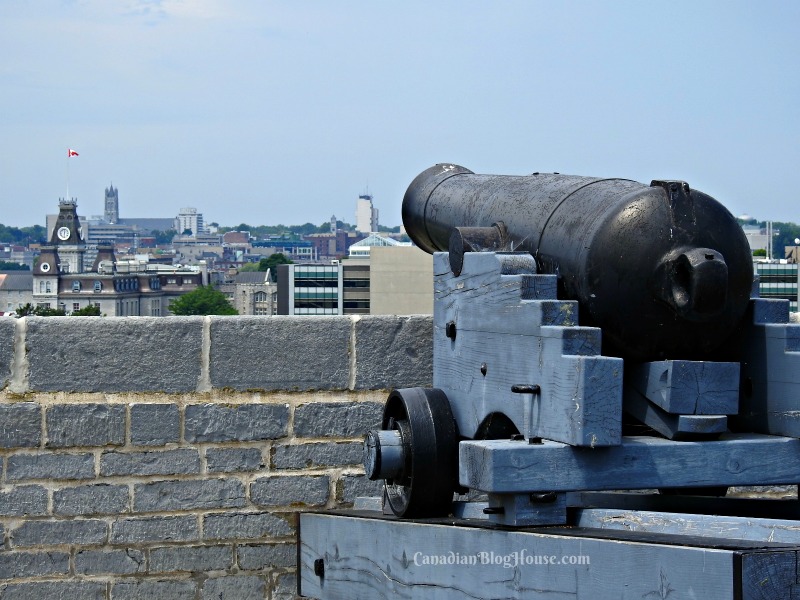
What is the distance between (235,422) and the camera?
156 inches

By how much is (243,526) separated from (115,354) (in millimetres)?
654

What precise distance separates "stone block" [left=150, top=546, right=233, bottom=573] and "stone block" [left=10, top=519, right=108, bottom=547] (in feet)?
0.57

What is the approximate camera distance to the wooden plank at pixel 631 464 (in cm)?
256

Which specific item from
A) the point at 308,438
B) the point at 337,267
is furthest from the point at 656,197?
the point at 337,267

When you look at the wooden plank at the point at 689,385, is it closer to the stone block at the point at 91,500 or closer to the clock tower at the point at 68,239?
the stone block at the point at 91,500

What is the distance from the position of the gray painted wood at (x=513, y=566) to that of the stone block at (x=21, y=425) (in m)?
0.89

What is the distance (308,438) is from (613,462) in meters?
1.60

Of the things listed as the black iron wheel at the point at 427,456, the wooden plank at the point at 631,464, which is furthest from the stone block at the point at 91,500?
the wooden plank at the point at 631,464

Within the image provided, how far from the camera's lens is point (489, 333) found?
290 cm

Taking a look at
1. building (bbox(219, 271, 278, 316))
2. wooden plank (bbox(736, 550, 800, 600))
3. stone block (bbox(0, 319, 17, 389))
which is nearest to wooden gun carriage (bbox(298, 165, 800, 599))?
wooden plank (bbox(736, 550, 800, 600))

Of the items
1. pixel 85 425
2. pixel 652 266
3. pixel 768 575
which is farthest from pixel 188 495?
pixel 768 575

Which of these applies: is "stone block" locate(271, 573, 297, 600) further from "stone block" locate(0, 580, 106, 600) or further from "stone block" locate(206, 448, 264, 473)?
"stone block" locate(0, 580, 106, 600)

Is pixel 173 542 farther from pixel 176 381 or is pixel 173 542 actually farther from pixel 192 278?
pixel 192 278

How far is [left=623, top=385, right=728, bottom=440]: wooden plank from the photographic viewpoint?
8.65 feet
